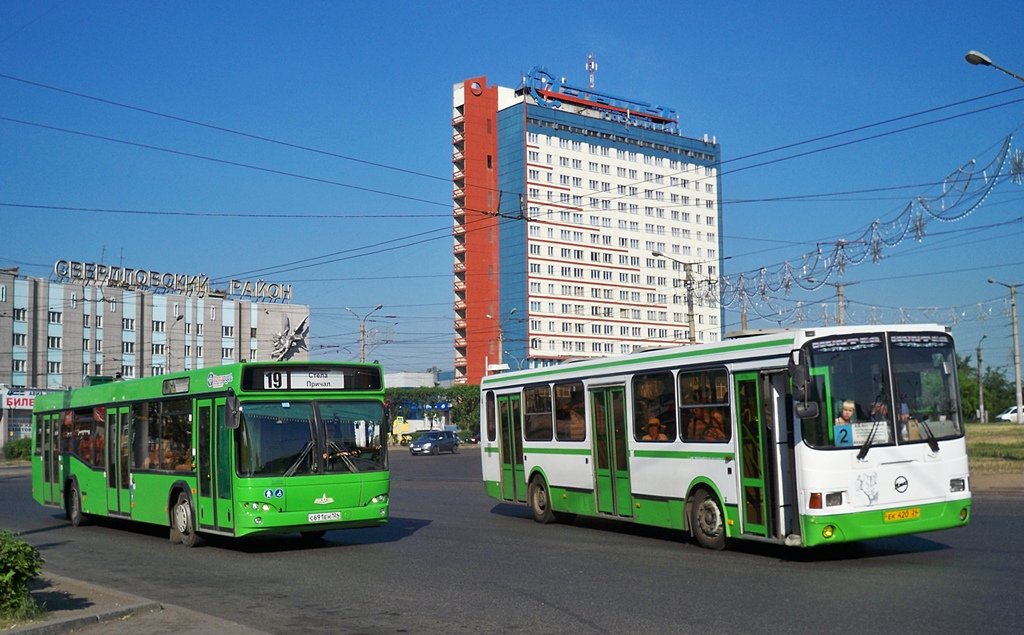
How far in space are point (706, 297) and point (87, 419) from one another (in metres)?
23.1

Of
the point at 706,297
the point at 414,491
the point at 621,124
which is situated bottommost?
the point at 414,491

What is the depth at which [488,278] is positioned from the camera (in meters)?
121

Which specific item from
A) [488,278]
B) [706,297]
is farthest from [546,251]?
[706,297]

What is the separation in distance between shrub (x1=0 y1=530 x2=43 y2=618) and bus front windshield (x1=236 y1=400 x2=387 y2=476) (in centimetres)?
587

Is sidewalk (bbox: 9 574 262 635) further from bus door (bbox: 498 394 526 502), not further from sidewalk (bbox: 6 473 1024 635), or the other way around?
bus door (bbox: 498 394 526 502)

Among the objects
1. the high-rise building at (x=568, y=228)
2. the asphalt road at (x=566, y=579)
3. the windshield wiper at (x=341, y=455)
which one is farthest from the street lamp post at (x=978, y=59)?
the high-rise building at (x=568, y=228)

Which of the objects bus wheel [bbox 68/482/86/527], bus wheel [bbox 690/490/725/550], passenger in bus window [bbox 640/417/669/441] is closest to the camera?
bus wheel [bbox 690/490/725/550]

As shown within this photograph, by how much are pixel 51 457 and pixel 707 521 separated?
1511 centimetres

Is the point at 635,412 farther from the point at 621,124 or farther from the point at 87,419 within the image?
the point at 621,124

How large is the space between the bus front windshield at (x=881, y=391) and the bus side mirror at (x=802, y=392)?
0.27 metres

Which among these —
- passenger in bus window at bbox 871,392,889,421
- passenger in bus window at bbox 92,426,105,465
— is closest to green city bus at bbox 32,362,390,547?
passenger in bus window at bbox 92,426,105,465

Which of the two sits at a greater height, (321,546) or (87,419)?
(87,419)

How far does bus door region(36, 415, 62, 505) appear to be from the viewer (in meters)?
22.1

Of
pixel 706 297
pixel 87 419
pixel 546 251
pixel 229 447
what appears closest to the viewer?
pixel 229 447
